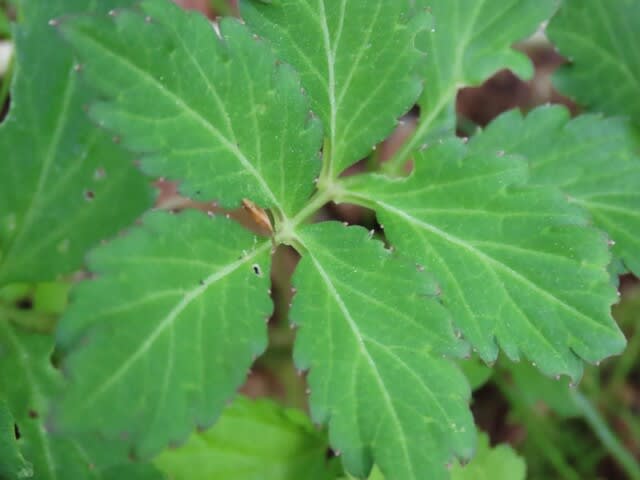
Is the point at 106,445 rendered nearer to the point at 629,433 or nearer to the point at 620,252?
the point at 620,252

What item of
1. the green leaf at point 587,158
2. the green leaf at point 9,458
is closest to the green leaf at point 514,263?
the green leaf at point 587,158

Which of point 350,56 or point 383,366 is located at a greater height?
point 350,56

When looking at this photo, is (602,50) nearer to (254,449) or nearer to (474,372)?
(474,372)

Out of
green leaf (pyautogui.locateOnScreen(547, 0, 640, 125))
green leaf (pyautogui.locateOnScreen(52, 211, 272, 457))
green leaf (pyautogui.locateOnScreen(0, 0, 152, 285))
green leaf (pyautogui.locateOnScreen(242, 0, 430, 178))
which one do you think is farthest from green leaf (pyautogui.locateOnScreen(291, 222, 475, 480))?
green leaf (pyautogui.locateOnScreen(547, 0, 640, 125))

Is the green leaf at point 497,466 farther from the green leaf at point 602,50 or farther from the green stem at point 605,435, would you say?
the green leaf at point 602,50

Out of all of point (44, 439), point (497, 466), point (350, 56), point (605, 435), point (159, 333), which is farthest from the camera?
point (605, 435)

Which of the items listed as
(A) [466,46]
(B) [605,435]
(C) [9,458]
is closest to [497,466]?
(B) [605,435]

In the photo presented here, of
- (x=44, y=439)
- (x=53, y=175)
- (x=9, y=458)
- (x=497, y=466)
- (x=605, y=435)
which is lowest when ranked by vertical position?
(x=605, y=435)

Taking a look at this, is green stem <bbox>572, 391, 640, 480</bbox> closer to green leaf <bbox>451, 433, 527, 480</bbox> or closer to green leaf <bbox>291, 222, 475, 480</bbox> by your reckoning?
green leaf <bbox>451, 433, 527, 480</bbox>
